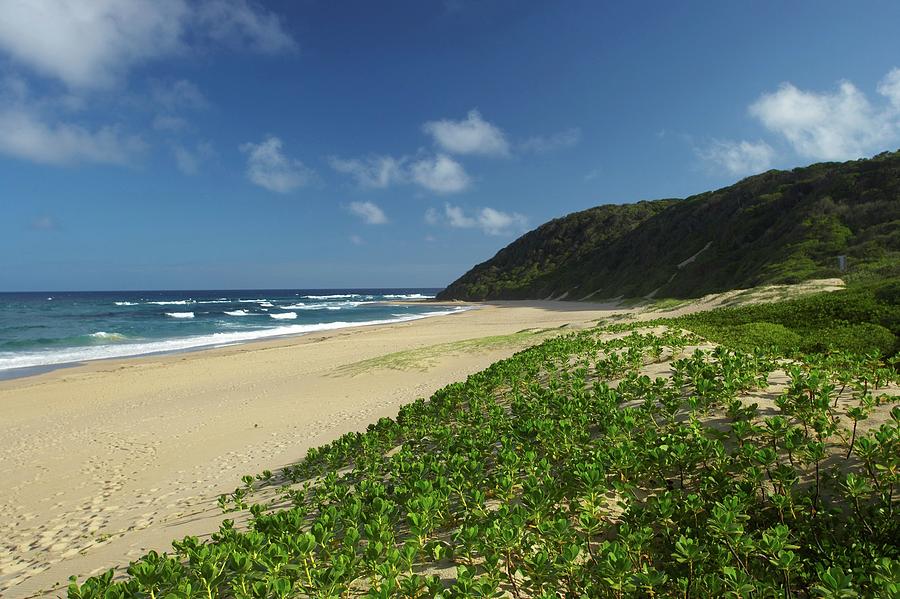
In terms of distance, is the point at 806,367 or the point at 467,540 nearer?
the point at 467,540

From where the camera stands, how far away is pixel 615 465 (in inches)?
148

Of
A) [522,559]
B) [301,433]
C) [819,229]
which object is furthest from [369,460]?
[819,229]

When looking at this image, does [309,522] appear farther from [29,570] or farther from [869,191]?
[869,191]

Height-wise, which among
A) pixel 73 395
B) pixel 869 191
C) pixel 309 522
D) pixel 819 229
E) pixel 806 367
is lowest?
pixel 73 395

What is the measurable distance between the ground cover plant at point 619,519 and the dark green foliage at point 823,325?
15.4ft

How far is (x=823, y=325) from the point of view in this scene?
11180 millimetres

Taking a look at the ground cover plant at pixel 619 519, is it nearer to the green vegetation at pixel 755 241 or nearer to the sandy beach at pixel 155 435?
the sandy beach at pixel 155 435

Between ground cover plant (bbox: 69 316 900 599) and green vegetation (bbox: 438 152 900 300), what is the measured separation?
22303mm

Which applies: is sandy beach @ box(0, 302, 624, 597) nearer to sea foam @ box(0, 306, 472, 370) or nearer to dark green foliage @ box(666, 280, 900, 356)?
sea foam @ box(0, 306, 472, 370)

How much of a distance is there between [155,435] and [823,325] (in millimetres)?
16071

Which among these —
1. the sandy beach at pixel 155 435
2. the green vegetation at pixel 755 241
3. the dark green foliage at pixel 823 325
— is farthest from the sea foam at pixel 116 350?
the green vegetation at pixel 755 241

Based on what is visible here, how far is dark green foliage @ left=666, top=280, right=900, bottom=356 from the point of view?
943 cm

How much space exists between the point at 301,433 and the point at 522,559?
8.13m

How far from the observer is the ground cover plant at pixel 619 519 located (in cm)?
269
